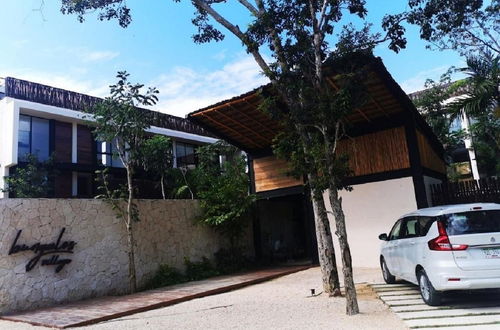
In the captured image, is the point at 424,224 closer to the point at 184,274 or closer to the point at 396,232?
the point at 396,232

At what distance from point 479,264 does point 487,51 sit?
7.53 m

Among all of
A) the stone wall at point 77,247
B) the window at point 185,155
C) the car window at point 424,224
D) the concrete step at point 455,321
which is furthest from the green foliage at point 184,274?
the window at point 185,155

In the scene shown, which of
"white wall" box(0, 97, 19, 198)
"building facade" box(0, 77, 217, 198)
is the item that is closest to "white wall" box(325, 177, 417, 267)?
"building facade" box(0, 77, 217, 198)

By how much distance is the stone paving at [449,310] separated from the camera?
5262mm

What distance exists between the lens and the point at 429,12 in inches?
316

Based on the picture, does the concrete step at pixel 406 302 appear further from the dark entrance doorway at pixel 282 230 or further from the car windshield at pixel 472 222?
the dark entrance doorway at pixel 282 230

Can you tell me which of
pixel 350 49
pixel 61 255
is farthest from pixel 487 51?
pixel 61 255

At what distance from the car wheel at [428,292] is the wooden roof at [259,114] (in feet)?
15.1

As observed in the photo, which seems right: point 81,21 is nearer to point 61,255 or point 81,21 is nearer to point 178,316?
point 61,255

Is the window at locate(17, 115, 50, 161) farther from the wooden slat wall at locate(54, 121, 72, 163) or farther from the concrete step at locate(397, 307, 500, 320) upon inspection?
the concrete step at locate(397, 307, 500, 320)

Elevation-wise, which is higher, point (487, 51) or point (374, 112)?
point (487, 51)

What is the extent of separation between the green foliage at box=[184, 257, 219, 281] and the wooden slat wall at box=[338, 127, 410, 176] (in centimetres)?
520

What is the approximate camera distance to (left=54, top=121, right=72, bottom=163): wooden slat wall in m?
19.1

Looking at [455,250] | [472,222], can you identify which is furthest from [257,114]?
[455,250]
